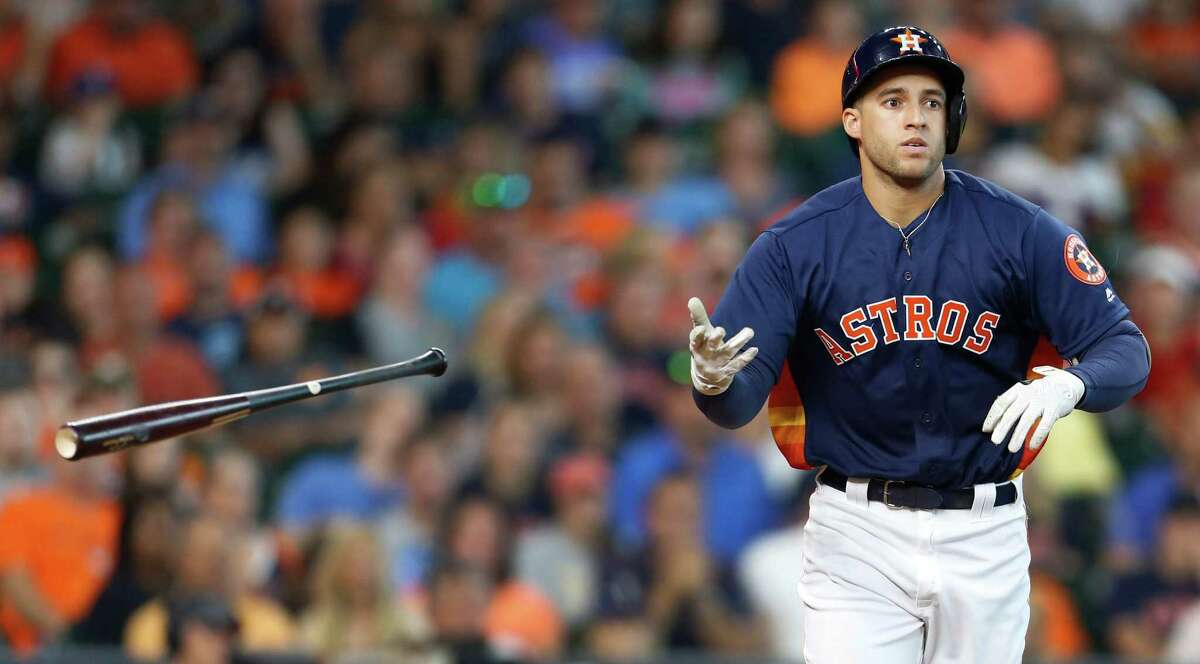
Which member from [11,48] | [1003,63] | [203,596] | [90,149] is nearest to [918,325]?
[203,596]

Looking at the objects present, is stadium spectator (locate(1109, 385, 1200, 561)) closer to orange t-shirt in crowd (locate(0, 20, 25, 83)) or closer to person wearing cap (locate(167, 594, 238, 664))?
person wearing cap (locate(167, 594, 238, 664))

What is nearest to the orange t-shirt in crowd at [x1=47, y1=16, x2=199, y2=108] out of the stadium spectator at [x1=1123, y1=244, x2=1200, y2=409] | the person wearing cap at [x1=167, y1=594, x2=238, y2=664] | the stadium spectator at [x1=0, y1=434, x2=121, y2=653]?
the stadium spectator at [x1=0, y1=434, x2=121, y2=653]

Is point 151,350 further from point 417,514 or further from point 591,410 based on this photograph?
point 591,410

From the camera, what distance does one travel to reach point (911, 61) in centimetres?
398

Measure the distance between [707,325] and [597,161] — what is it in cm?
590

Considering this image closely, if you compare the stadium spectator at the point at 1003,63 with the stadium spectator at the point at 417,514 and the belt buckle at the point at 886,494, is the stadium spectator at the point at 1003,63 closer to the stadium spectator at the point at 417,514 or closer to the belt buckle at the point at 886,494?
the stadium spectator at the point at 417,514

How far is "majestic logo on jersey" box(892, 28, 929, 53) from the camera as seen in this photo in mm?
3965

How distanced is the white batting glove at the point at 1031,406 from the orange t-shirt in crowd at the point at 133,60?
264 inches

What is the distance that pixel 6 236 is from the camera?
28.0 feet

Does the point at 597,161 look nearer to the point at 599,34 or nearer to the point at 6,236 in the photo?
the point at 599,34

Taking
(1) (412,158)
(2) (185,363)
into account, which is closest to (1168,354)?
(1) (412,158)

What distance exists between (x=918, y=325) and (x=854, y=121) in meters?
0.52

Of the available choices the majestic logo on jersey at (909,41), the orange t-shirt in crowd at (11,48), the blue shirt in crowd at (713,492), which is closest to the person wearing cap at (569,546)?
the blue shirt in crowd at (713,492)

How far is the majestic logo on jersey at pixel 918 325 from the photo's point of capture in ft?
13.1
